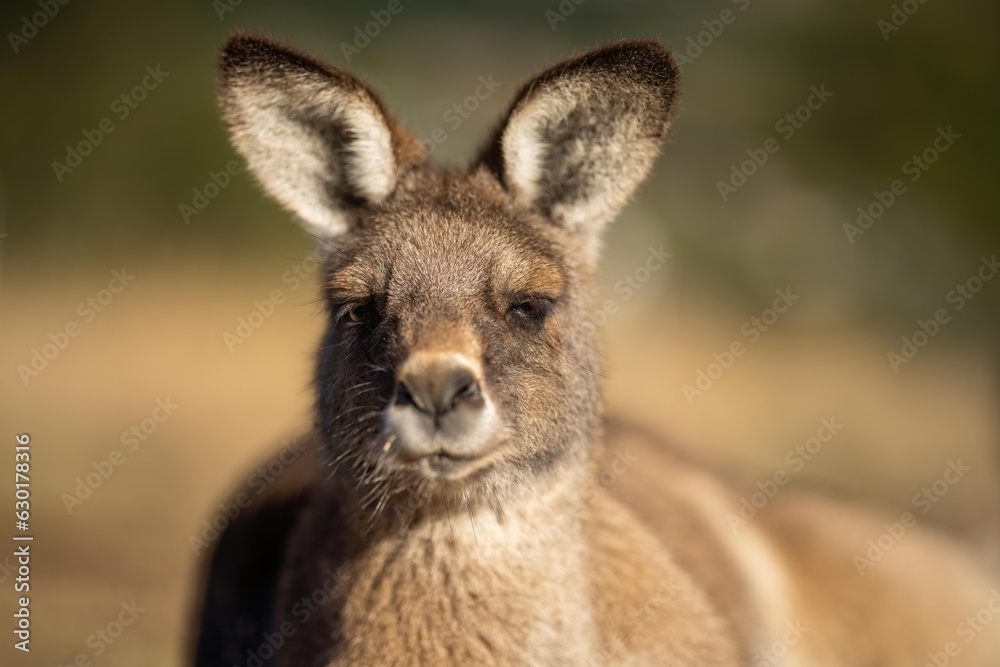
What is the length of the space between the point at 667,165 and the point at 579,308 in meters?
10.8

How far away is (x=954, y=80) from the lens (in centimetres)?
1213

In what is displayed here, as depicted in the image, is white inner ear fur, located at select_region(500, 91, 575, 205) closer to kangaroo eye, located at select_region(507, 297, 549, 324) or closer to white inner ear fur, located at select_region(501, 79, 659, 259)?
white inner ear fur, located at select_region(501, 79, 659, 259)

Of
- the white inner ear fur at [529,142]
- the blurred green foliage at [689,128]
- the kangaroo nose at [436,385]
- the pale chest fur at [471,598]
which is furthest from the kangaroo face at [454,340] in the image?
the blurred green foliage at [689,128]

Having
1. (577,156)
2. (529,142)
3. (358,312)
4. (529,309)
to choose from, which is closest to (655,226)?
(577,156)

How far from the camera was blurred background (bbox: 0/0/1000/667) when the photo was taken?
10.7m

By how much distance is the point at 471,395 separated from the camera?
312cm

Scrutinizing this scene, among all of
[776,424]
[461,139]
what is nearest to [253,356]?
[461,139]

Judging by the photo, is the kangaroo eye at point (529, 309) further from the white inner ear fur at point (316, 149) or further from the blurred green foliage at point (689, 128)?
the blurred green foliage at point (689, 128)

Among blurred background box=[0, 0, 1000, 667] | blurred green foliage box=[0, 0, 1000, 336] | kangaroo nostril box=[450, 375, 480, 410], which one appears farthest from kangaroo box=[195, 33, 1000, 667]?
blurred green foliage box=[0, 0, 1000, 336]

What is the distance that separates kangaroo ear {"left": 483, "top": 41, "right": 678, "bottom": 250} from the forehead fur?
134mm

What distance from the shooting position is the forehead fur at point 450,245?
3572 mm

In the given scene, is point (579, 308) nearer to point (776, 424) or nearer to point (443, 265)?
point (443, 265)

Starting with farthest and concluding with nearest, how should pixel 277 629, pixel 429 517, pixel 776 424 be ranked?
pixel 776 424, pixel 277 629, pixel 429 517

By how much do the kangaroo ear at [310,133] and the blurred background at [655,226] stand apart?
18.7 feet
